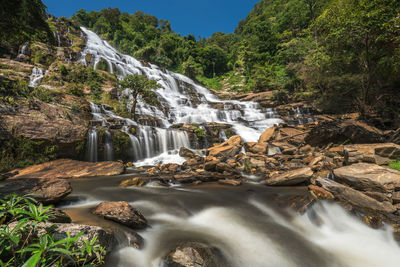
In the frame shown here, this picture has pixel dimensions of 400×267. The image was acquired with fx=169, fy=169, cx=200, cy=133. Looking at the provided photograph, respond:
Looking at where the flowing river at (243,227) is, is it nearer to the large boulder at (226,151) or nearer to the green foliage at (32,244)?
the green foliage at (32,244)

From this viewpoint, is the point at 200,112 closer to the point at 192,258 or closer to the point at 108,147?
the point at 108,147

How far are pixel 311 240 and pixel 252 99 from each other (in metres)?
24.5

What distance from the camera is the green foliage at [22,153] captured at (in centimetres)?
720

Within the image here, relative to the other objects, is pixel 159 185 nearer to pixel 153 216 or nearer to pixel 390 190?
pixel 153 216

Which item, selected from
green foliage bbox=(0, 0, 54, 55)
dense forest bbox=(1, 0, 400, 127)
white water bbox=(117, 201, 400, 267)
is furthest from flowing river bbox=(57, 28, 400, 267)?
dense forest bbox=(1, 0, 400, 127)

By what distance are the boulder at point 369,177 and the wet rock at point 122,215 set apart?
17.3ft

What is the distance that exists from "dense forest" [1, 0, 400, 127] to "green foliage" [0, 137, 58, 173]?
4151 millimetres

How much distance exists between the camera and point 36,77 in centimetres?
1564

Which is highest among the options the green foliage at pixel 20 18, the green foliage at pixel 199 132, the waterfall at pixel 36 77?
the waterfall at pixel 36 77

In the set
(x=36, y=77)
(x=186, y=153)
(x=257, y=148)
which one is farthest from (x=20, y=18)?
(x=36, y=77)

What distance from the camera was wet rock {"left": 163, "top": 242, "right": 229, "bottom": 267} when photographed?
2252 millimetres

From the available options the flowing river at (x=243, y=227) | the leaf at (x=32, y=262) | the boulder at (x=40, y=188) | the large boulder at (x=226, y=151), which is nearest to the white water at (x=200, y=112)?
the large boulder at (x=226, y=151)

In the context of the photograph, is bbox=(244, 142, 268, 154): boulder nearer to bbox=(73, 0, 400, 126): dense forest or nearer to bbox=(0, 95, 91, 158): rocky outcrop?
bbox=(73, 0, 400, 126): dense forest

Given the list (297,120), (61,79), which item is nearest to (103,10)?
(61,79)
